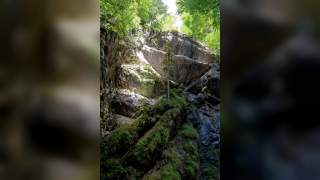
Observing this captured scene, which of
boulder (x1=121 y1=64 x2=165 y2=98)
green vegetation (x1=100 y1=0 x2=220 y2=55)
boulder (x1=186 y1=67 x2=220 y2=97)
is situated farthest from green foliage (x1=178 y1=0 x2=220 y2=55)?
boulder (x1=121 y1=64 x2=165 y2=98)

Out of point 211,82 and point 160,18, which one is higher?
point 160,18

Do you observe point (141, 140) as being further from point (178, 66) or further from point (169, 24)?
point (169, 24)

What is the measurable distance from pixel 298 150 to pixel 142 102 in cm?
94

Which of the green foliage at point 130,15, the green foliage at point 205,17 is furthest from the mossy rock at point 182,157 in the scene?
the green foliage at point 130,15

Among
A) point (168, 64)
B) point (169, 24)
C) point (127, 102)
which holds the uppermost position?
point (169, 24)

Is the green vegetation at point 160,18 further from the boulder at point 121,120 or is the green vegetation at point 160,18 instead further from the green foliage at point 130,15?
the boulder at point 121,120

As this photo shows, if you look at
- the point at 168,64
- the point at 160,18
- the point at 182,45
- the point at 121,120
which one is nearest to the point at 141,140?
the point at 121,120

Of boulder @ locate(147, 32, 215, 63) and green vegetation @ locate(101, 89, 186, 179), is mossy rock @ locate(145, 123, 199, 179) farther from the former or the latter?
boulder @ locate(147, 32, 215, 63)

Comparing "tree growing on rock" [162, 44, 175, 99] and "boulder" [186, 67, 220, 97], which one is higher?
"tree growing on rock" [162, 44, 175, 99]

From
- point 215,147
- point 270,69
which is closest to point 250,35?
point 270,69

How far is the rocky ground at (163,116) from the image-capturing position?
2.49 m

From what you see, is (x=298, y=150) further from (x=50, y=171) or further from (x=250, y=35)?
(x=50, y=171)

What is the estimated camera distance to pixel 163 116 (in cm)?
251

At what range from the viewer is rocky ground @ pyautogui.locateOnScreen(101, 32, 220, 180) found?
8.17ft
